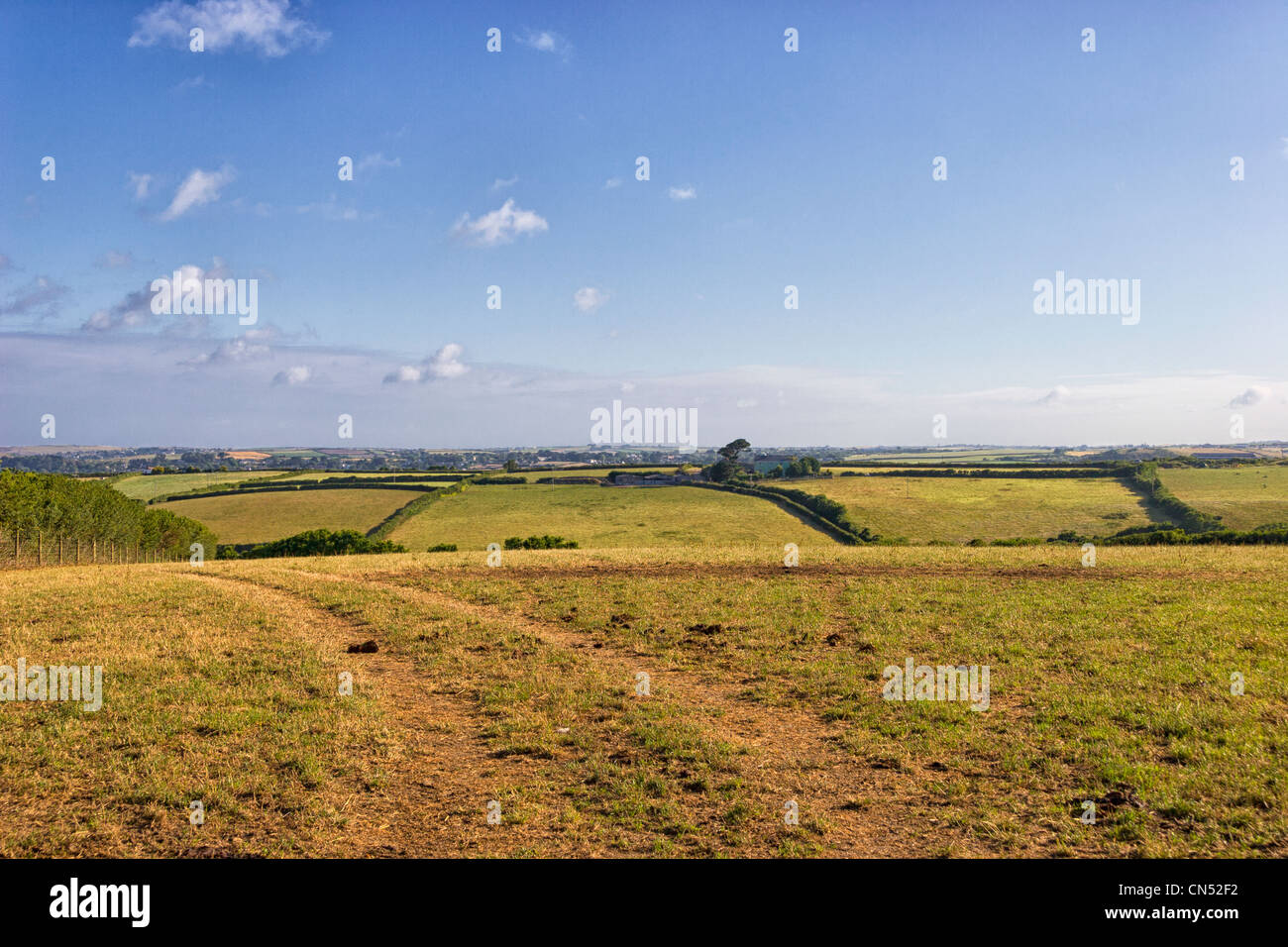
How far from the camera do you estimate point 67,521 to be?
56.2 metres

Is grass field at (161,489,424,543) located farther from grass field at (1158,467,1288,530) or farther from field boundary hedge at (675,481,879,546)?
grass field at (1158,467,1288,530)

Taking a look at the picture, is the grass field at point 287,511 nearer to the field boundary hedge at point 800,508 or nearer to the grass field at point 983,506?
the field boundary hedge at point 800,508

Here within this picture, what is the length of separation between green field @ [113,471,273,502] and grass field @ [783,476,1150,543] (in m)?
112

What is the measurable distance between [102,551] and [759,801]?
245ft

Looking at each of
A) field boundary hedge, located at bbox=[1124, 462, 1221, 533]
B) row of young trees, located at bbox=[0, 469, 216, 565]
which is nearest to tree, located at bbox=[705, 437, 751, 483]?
field boundary hedge, located at bbox=[1124, 462, 1221, 533]

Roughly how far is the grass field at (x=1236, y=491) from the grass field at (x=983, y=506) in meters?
7.91

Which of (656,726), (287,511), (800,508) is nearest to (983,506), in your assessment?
(800,508)

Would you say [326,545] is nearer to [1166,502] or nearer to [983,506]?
[983,506]

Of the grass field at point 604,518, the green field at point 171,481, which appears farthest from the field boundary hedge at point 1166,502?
the green field at point 171,481

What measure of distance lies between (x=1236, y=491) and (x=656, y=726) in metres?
132

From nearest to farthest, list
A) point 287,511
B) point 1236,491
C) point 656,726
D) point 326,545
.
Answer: point 656,726
point 326,545
point 1236,491
point 287,511
